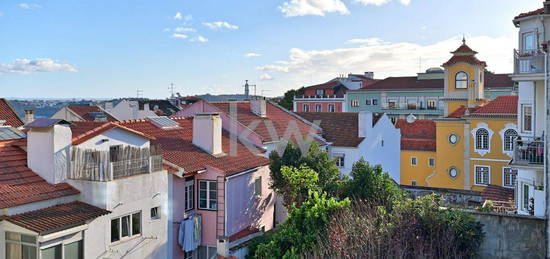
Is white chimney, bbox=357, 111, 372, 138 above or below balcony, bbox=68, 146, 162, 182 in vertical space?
above

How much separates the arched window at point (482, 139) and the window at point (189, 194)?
968 inches

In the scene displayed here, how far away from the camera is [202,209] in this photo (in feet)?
64.7

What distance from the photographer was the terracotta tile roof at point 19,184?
13.2 m

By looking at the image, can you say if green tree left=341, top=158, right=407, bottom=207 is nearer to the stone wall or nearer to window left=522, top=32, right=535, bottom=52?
the stone wall

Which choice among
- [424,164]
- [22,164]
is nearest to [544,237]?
[22,164]

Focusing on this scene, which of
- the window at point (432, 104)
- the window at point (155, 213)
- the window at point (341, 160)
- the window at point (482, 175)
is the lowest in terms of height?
the window at point (482, 175)

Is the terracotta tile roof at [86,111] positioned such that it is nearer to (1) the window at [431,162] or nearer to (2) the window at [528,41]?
(1) the window at [431,162]

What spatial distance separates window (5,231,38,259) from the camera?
41.5ft

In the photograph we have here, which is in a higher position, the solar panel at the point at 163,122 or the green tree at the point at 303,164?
the solar panel at the point at 163,122

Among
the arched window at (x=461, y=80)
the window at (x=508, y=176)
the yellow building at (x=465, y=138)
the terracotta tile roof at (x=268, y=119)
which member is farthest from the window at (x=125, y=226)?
the arched window at (x=461, y=80)

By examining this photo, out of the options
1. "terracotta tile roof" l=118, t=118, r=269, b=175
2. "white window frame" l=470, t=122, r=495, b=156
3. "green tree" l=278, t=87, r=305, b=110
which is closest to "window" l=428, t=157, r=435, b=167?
"white window frame" l=470, t=122, r=495, b=156

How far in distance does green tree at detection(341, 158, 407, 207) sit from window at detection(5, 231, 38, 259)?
11439 millimetres

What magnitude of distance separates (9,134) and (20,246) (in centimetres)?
527

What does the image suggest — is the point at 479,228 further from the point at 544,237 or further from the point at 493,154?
the point at 493,154
